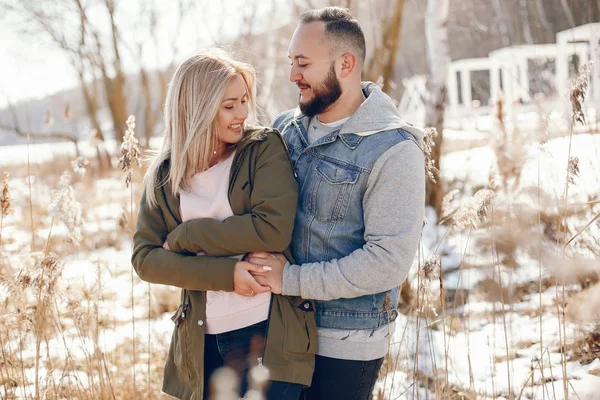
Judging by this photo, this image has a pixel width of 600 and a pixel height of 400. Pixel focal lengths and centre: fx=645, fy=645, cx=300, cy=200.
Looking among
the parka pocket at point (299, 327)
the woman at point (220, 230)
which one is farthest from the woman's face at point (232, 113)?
the parka pocket at point (299, 327)

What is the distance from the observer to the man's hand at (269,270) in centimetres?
202

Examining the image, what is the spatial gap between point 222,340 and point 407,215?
2.34 feet

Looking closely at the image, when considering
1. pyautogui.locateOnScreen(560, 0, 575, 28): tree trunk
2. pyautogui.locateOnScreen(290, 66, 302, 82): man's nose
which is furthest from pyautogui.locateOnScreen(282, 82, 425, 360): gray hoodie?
pyautogui.locateOnScreen(560, 0, 575, 28): tree trunk

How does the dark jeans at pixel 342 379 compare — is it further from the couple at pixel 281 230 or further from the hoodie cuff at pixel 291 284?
the hoodie cuff at pixel 291 284

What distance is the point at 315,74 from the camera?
7.39 ft

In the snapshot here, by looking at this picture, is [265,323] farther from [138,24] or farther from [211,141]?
[138,24]

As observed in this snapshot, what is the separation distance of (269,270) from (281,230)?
13 cm

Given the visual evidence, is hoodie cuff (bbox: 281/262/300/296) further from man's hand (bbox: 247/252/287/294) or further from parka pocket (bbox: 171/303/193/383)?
parka pocket (bbox: 171/303/193/383)

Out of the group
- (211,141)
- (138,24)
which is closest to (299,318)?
(211,141)

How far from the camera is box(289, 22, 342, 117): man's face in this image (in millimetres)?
2240

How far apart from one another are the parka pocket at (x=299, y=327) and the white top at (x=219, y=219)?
8cm

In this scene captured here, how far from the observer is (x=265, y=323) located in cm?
209

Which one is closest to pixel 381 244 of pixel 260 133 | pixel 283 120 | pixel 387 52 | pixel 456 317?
pixel 260 133

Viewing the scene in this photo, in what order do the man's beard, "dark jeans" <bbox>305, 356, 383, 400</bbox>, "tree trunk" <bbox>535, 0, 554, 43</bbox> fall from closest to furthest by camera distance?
"dark jeans" <bbox>305, 356, 383, 400</bbox>
the man's beard
"tree trunk" <bbox>535, 0, 554, 43</bbox>
